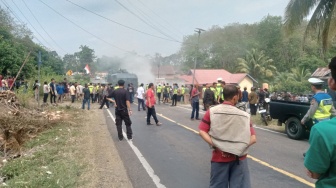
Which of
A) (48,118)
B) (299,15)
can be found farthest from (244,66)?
(48,118)

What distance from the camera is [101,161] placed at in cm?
676

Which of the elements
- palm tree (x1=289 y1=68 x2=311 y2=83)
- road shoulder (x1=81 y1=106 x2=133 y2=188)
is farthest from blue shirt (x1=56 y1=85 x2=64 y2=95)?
palm tree (x1=289 y1=68 x2=311 y2=83)

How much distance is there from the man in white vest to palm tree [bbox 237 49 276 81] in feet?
142

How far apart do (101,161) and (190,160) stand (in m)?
1.91

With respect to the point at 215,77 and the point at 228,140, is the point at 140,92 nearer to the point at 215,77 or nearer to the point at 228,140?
the point at 228,140

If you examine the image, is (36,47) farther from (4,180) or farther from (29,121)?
(4,180)

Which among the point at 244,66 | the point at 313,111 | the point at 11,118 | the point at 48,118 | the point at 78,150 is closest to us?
the point at 313,111

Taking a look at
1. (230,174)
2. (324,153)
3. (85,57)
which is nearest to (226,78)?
(230,174)

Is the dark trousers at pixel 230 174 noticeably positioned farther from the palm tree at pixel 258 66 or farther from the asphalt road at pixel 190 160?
the palm tree at pixel 258 66

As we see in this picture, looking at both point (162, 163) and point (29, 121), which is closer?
point (162, 163)

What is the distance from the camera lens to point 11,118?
9766mm

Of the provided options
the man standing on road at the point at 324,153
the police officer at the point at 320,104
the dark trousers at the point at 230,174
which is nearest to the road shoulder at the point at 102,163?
the dark trousers at the point at 230,174

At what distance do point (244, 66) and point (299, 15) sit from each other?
3384 cm

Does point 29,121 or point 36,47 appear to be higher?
point 36,47
